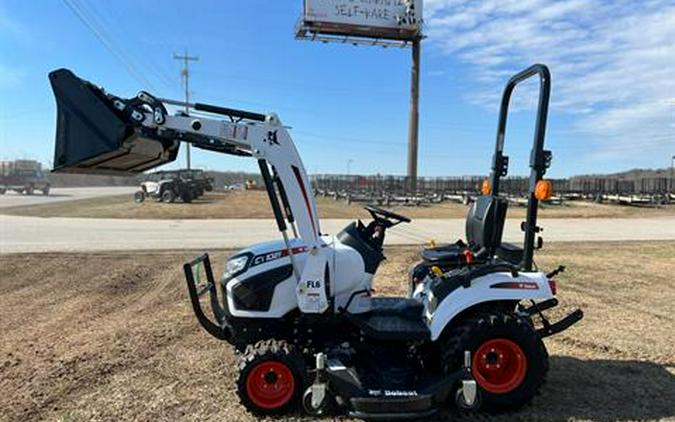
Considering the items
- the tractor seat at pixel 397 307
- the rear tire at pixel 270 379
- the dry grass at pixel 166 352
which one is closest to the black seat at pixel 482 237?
the tractor seat at pixel 397 307

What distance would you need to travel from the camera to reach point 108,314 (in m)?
7.50

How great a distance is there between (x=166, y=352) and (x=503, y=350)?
3.41 m

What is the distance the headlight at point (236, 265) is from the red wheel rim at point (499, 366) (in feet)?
6.49

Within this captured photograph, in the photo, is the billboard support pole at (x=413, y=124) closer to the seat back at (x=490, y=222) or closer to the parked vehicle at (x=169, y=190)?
the parked vehicle at (x=169, y=190)

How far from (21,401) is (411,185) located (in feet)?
124

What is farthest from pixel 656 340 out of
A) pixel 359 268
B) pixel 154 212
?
pixel 154 212

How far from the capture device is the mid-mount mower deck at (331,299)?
4.17 m

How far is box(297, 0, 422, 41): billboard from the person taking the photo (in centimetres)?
4538

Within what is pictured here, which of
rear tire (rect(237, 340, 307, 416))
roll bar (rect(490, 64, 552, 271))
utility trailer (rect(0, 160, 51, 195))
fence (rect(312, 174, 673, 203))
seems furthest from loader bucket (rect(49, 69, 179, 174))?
utility trailer (rect(0, 160, 51, 195))

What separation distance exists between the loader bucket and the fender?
2.61 meters

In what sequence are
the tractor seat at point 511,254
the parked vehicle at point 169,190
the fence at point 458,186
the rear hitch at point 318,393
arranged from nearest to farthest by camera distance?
the rear hitch at point 318,393, the tractor seat at point 511,254, the parked vehicle at point 169,190, the fence at point 458,186

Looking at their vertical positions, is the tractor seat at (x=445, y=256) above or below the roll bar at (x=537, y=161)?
below

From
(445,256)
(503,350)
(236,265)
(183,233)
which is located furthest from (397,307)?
(183,233)

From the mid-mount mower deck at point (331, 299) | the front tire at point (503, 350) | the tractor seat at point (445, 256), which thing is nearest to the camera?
the mid-mount mower deck at point (331, 299)
